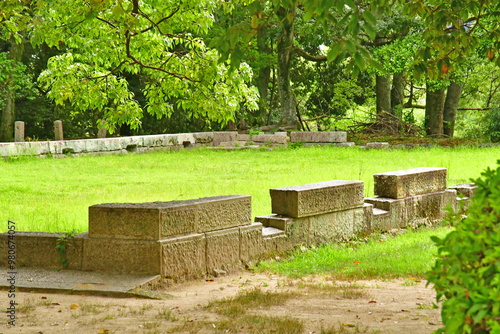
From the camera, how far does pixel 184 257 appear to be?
588 centimetres

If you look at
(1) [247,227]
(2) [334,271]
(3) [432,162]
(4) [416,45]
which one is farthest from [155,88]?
(4) [416,45]

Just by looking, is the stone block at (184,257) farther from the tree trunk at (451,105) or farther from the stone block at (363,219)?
the tree trunk at (451,105)

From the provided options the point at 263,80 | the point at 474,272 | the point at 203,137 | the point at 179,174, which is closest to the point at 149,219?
the point at 474,272

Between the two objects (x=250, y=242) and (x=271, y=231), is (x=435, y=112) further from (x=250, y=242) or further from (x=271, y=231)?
(x=250, y=242)

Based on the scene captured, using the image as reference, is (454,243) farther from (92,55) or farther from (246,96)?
(92,55)

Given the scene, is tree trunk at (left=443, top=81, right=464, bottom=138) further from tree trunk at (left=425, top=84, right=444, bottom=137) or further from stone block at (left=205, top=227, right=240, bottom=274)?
stone block at (left=205, top=227, right=240, bottom=274)

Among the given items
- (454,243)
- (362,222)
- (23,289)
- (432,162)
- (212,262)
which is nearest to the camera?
(454,243)

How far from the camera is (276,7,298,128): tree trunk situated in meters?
21.5

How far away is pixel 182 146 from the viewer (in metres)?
20.2

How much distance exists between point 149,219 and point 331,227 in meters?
2.96

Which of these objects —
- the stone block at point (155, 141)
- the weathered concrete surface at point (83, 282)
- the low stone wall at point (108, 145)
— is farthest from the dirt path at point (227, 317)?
the stone block at point (155, 141)

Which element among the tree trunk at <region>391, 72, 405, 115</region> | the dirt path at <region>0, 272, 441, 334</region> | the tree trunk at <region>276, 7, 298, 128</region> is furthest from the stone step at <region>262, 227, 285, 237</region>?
the tree trunk at <region>391, 72, 405, 115</region>

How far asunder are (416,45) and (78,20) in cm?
1408

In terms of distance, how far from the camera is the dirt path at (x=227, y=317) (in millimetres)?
4273
